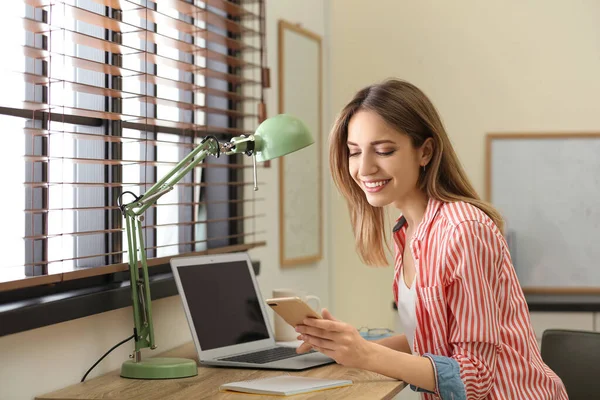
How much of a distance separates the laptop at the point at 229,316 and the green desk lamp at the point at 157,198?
124 millimetres

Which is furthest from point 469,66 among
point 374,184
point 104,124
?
point 104,124

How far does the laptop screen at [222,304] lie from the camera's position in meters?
2.17

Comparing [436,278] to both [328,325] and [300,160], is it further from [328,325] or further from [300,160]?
[300,160]

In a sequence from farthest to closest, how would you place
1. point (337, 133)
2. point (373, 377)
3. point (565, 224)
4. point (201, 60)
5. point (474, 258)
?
point (565, 224)
point (201, 60)
point (337, 133)
point (373, 377)
point (474, 258)

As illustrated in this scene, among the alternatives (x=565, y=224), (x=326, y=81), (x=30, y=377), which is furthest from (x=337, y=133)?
(x=565, y=224)

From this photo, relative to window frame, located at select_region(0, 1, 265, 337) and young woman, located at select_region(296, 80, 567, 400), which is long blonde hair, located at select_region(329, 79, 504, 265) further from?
window frame, located at select_region(0, 1, 265, 337)

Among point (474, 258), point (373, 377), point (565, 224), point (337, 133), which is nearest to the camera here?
point (474, 258)

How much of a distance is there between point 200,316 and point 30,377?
0.49 metres

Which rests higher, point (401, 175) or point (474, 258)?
point (401, 175)

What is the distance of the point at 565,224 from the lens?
3760 millimetres

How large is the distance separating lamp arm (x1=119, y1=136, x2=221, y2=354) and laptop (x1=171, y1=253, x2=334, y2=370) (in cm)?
12

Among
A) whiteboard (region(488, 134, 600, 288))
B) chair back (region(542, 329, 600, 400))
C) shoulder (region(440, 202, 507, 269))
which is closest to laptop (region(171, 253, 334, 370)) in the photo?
shoulder (region(440, 202, 507, 269))

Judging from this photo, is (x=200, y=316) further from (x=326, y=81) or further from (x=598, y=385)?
(x=326, y=81)

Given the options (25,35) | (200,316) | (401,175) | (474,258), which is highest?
(25,35)
